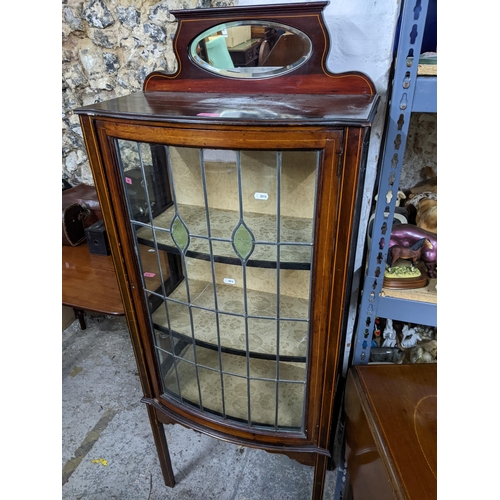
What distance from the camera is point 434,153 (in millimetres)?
1157

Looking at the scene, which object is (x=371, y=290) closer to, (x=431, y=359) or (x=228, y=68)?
(x=431, y=359)

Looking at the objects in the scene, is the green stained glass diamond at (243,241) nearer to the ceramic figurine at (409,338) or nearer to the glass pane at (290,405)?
the glass pane at (290,405)

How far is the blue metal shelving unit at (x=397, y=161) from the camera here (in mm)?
740

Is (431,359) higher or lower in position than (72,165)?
lower

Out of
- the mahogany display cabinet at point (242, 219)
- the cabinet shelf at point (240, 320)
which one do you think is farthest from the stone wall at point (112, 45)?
the cabinet shelf at point (240, 320)

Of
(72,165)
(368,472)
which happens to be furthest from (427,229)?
(72,165)

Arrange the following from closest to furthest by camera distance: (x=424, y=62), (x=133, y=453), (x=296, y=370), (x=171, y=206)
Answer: (x=424, y=62)
(x=171, y=206)
(x=296, y=370)
(x=133, y=453)

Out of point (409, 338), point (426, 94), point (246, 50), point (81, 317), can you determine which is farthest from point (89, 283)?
point (426, 94)

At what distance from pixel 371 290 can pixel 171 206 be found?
22.8 inches

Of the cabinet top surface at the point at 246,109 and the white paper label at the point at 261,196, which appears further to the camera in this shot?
the white paper label at the point at 261,196

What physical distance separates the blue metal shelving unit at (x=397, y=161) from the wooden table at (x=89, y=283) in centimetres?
95

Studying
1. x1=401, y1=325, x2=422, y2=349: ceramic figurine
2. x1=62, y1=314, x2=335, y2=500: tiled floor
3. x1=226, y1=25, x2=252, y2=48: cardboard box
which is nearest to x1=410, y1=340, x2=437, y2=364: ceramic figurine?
x1=401, y1=325, x2=422, y2=349: ceramic figurine

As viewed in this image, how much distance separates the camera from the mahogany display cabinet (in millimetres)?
749

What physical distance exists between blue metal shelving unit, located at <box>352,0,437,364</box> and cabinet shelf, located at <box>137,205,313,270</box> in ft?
0.72
